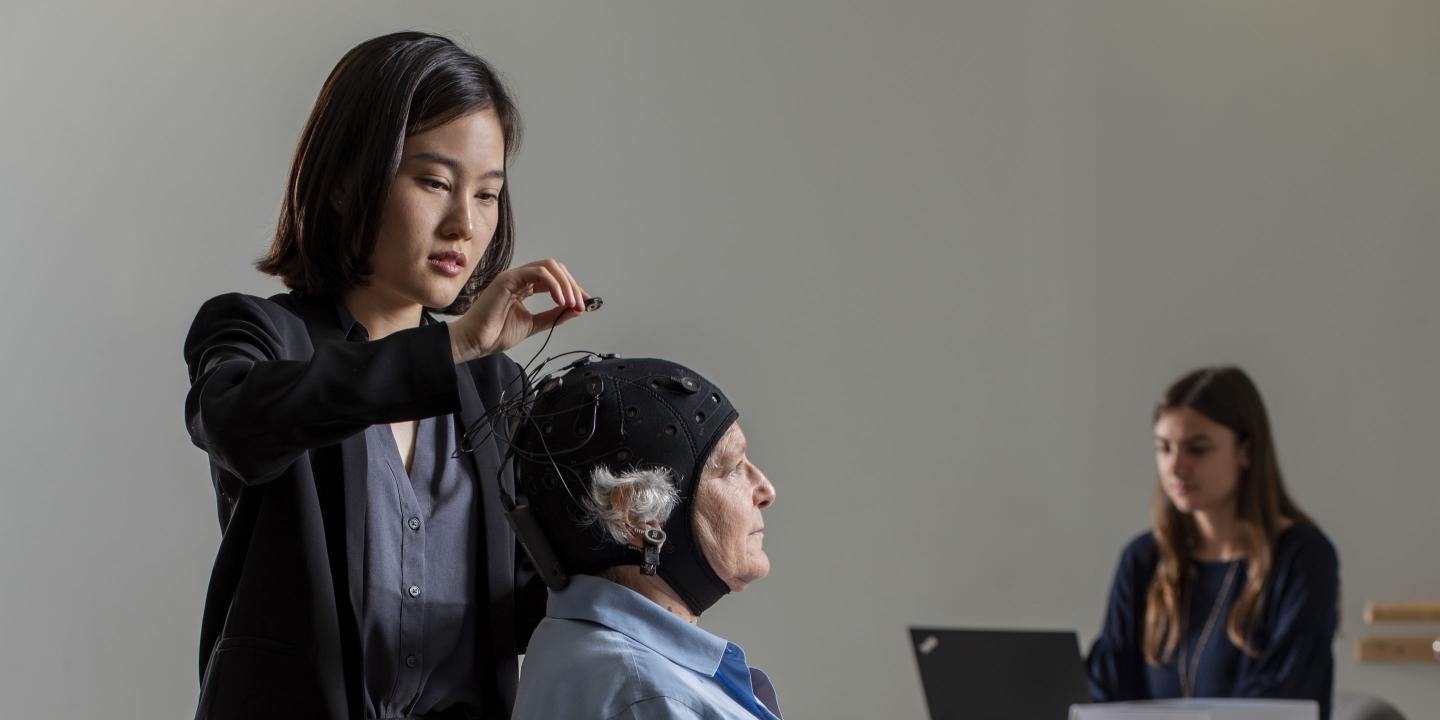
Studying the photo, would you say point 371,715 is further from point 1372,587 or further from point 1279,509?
point 1372,587

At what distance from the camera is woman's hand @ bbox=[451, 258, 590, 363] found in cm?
130

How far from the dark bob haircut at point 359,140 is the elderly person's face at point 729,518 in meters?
0.46

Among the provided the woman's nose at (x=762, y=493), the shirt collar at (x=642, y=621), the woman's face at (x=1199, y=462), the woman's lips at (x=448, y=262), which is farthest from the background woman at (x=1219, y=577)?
the woman's lips at (x=448, y=262)

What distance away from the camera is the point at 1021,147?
4051mm

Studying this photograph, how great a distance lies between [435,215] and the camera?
1.53 metres

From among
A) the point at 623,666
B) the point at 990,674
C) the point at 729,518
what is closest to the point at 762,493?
the point at 729,518

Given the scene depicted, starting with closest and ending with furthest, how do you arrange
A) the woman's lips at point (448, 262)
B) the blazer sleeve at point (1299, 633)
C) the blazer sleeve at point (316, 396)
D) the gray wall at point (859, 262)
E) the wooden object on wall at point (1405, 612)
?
the blazer sleeve at point (316, 396), the woman's lips at point (448, 262), the gray wall at point (859, 262), the blazer sleeve at point (1299, 633), the wooden object on wall at point (1405, 612)

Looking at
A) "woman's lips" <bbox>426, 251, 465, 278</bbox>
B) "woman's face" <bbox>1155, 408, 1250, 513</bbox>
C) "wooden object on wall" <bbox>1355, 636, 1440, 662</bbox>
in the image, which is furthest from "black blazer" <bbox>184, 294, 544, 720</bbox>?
"wooden object on wall" <bbox>1355, 636, 1440, 662</bbox>

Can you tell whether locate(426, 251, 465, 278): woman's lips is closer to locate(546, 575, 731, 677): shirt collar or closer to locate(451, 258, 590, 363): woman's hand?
locate(451, 258, 590, 363): woman's hand

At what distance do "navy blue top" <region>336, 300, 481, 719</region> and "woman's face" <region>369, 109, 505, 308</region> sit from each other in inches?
3.7

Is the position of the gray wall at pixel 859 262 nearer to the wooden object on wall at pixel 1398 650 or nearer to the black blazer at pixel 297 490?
the wooden object on wall at pixel 1398 650

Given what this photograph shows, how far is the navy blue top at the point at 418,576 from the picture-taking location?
1.44m

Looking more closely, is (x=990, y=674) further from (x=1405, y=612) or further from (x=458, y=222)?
(x=1405, y=612)

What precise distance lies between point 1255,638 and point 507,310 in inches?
104
